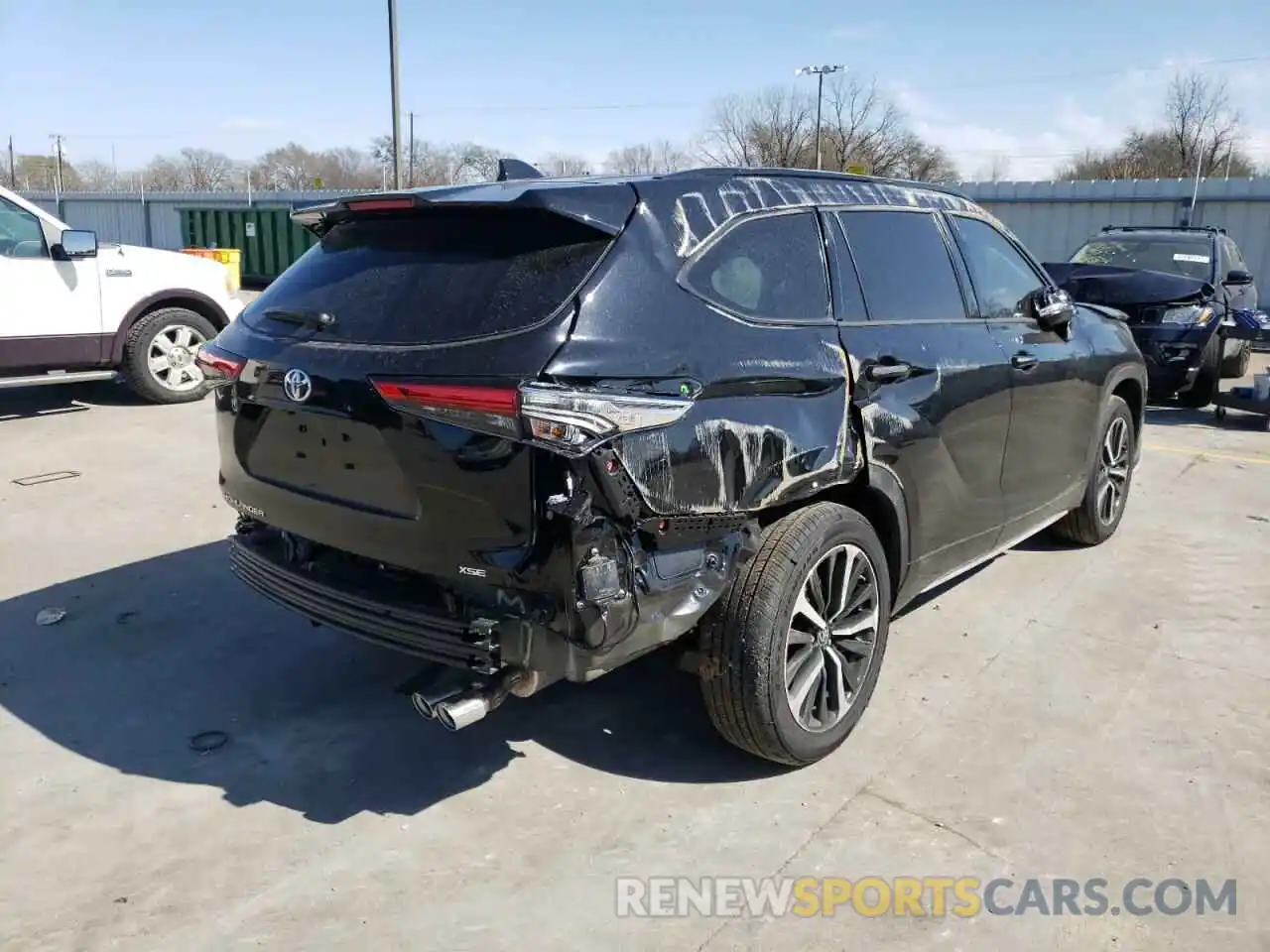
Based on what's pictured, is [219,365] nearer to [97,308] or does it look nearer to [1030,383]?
[1030,383]

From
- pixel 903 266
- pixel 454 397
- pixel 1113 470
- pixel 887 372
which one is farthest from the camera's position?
pixel 1113 470

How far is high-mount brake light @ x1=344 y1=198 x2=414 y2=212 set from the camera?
3.17m

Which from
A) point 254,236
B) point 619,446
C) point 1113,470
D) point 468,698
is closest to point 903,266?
point 619,446

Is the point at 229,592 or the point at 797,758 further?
the point at 229,592

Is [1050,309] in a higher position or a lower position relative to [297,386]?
higher

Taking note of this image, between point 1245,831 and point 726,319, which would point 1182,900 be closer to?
point 1245,831

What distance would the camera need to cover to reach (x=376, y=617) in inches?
117

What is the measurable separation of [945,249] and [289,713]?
10.1 feet

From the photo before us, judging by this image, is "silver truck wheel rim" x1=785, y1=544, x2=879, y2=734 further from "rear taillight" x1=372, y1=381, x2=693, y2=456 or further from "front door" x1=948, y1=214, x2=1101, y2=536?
"front door" x1=948, y1=214, x2=1101, y2=536

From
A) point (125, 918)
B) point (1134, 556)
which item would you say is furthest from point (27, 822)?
point (1134, 556)

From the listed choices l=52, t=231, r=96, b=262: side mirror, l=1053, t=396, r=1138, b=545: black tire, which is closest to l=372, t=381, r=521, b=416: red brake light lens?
l=1053, t=396, r=1138, b=545: black tire

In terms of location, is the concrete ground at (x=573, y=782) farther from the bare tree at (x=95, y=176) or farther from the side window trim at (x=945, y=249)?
the bare tree at (x=95, y=176)

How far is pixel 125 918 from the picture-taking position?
266 cm

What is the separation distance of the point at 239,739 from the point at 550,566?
1.58 meters
